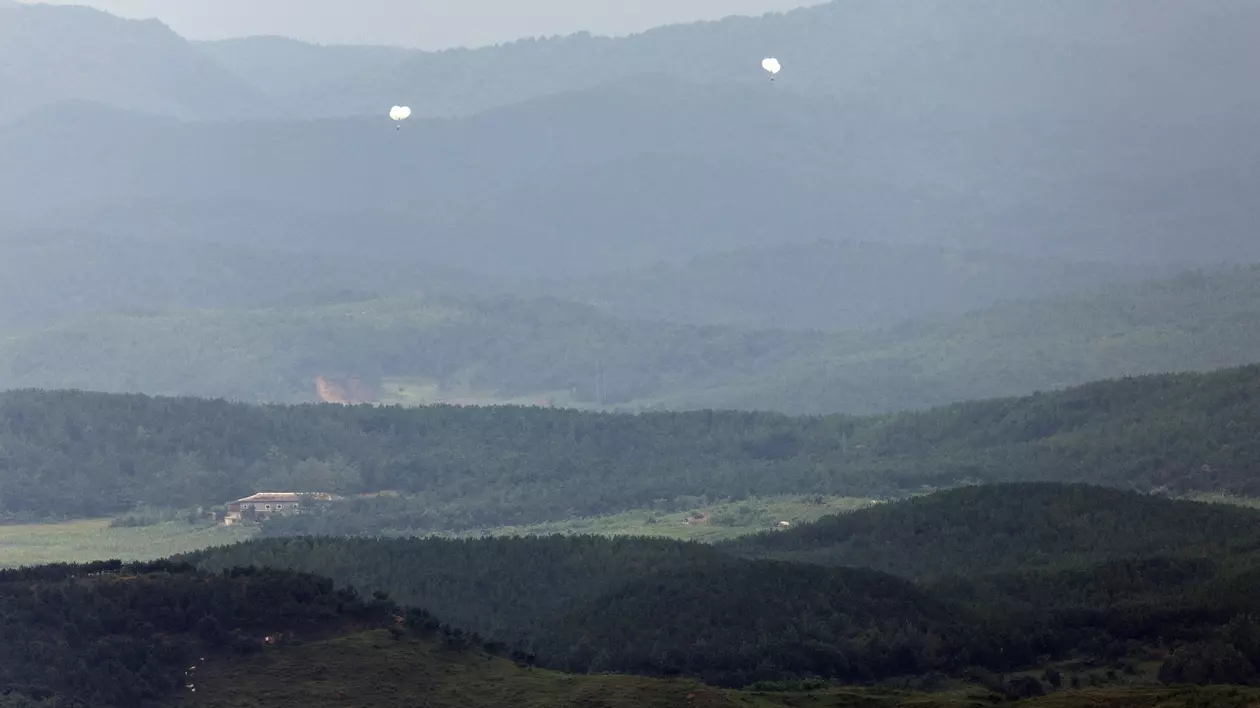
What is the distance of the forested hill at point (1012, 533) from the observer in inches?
5728

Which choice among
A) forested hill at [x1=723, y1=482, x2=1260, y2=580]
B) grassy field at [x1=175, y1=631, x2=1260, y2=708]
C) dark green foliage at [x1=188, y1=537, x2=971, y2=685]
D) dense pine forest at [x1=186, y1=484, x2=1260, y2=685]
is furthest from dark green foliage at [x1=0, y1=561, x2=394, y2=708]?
forested hill at [x1=723, y1=482, x2=1260, y2=580]

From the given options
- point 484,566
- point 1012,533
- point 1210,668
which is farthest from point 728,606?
point 1012,533

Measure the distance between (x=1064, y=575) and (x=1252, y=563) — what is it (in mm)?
11371

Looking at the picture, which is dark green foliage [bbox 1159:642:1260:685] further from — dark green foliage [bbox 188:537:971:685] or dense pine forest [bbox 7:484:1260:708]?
dark green foliage [bbox 188:537:971:685]

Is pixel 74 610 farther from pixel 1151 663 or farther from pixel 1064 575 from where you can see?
pixel 1064 575

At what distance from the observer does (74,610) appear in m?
98.2

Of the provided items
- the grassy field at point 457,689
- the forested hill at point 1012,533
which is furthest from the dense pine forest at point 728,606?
the grassy field at point 457,689

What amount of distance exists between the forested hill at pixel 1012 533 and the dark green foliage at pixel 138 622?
5324cm

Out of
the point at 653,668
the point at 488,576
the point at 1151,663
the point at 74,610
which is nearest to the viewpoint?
the point at 74,610

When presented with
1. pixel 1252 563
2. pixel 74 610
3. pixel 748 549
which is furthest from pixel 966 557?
pixel 74 610

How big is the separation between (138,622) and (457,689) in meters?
15.8

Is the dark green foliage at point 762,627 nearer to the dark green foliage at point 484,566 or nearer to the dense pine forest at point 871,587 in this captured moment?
the dense pine forest at point 871,587

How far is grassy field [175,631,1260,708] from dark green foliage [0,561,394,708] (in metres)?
2.03

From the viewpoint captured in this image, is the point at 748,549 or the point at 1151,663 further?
the point at 748,549
